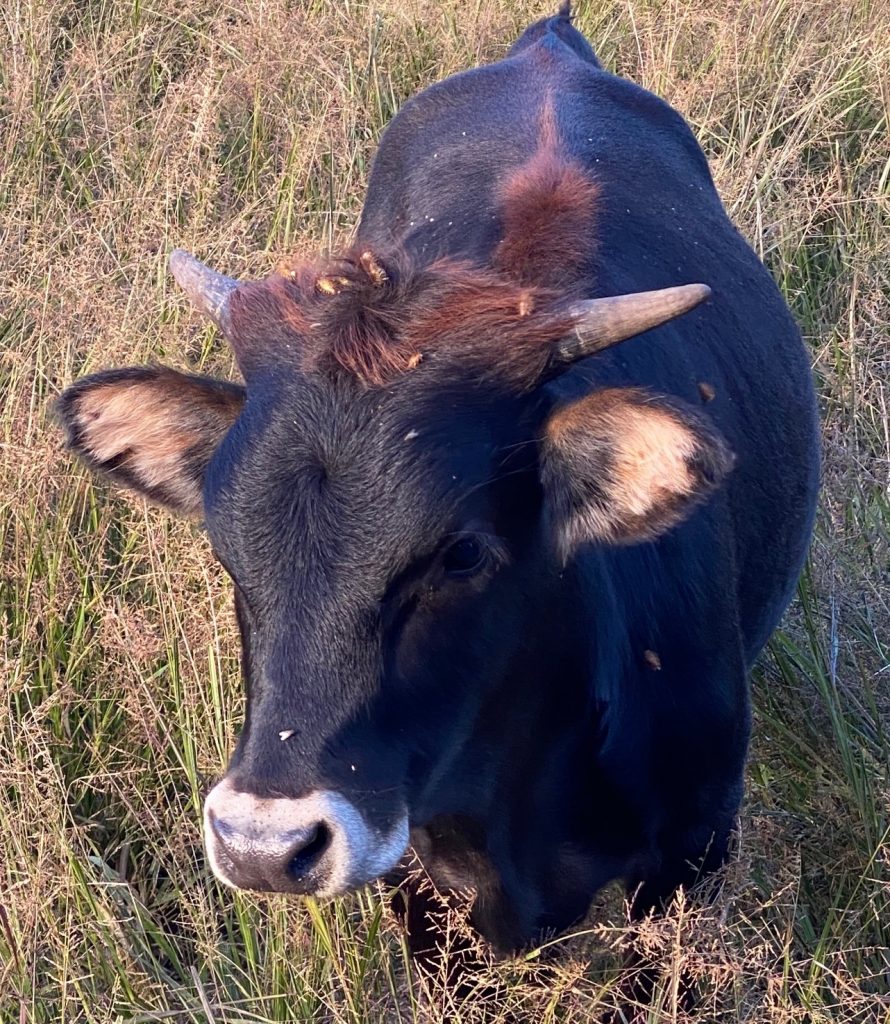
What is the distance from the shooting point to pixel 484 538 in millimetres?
2842

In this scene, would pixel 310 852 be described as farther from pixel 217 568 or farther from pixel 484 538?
pixel 217 568

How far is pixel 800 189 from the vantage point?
622 cm

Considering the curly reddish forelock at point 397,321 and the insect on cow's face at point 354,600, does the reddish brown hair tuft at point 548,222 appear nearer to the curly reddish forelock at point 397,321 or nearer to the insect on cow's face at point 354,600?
the curly reddish forelock at point 397,321

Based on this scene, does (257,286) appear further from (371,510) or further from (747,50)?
(747,50)

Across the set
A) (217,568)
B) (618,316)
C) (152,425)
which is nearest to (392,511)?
(618,316)

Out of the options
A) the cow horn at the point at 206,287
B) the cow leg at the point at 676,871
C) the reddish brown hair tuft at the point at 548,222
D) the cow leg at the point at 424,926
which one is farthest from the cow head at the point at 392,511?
the cow leg at the point at 676,871

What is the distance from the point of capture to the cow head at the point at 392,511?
8.65 ft

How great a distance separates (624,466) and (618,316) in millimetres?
291

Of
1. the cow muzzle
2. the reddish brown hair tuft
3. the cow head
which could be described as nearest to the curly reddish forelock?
the cow head

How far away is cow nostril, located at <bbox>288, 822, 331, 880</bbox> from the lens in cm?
253

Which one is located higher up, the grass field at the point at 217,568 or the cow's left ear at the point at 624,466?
the cow's left ear at the point at 624,466

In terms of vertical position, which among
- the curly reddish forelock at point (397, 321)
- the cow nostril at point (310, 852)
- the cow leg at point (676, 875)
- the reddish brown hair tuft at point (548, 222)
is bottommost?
the cow leg at point (676, 875)

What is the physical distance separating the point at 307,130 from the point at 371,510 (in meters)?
3.70

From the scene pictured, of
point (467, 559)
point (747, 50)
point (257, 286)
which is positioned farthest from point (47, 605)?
point (747, 50)
